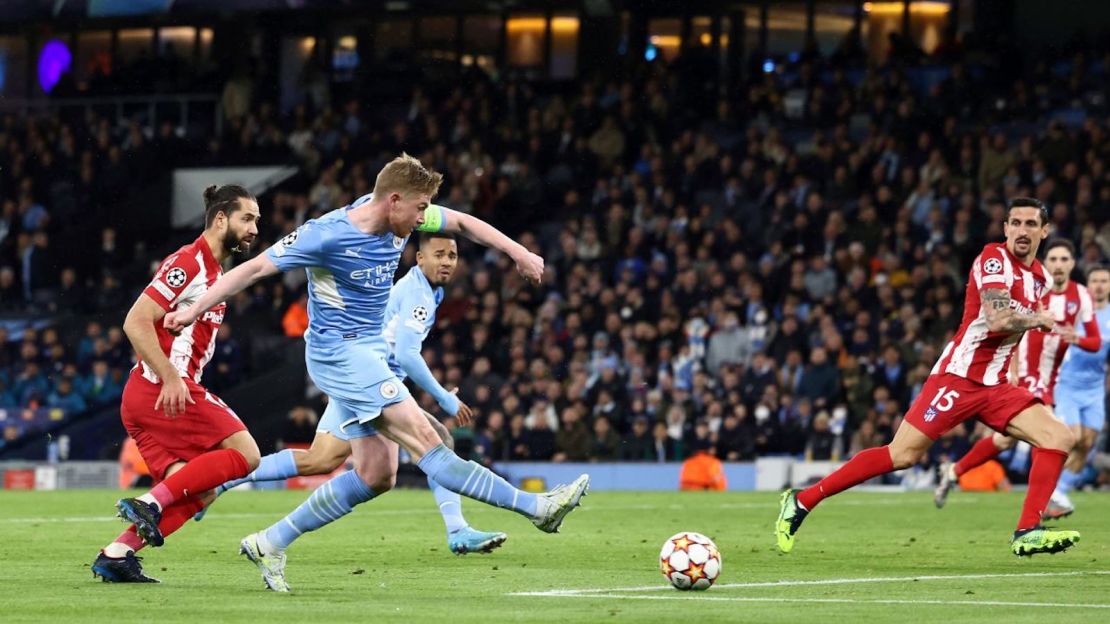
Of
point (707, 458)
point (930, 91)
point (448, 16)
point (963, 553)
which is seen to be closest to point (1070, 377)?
point (963, 553)

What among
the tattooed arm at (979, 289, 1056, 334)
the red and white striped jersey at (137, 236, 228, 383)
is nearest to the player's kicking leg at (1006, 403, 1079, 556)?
the tattooed arm at (979, 289, 1056, 334)

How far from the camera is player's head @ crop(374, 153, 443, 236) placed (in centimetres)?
962

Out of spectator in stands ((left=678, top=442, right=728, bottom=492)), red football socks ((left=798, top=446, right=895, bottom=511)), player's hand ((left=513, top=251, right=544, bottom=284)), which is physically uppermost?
player's hand ((left=513, top=251, right=544, bottom=284))

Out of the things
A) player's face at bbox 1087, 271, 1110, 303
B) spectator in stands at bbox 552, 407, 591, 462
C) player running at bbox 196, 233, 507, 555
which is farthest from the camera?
spectator in stands at bbox 552, 407, 591, 462

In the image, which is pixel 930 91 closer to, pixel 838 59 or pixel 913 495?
pixel 838 59

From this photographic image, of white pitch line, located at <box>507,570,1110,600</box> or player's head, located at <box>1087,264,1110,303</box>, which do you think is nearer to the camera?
white pitch line, located at <box>507,570,1110,600</box>

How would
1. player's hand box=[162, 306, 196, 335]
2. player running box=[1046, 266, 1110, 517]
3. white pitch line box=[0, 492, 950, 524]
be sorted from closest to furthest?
player's hand box=[162, 306, 196, 335]
white pitch line box=[0, 492, 950, 524]
player running box=[1046, 266, 1110, 517]

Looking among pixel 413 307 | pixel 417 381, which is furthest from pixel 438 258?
pixel 417 381

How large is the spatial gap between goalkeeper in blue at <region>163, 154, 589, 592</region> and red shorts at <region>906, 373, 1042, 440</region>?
334cm

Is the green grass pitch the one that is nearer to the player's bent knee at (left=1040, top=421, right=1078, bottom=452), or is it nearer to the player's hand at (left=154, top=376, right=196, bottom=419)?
the player's bent knee at (left=1040, top=421, right=1078, bottom=452)

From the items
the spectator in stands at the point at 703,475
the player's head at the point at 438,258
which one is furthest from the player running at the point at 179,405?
the spectator in stands at the point at 703,475

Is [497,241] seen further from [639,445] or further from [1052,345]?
[639,445]

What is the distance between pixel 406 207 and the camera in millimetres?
9672

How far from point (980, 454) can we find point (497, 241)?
788cm
